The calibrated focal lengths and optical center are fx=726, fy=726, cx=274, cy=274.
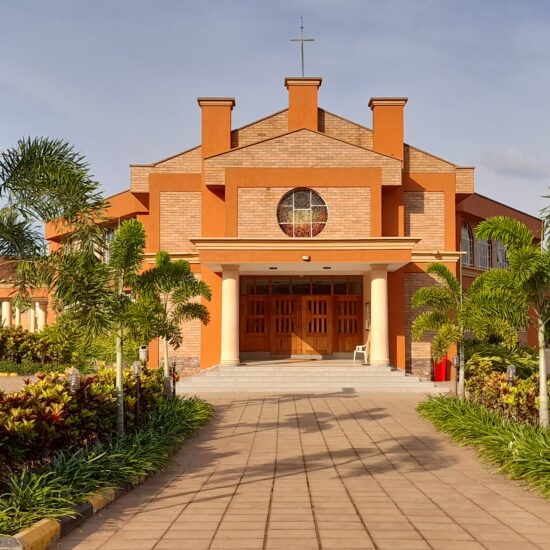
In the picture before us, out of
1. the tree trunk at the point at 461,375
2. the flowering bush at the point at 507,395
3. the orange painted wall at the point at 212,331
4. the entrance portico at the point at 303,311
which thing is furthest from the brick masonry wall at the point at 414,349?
the flowering bush at the point at 507,395

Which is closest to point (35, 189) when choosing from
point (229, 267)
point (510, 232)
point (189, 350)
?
point (510, 232)

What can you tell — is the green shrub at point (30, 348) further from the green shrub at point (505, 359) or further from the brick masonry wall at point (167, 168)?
the green shrub at point (505, 359)

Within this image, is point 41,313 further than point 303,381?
Yes

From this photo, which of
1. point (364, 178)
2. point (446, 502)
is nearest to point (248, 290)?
point (364, 178)

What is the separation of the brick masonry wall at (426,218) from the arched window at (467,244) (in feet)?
12.6

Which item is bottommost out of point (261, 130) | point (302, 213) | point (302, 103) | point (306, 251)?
point (306, 251)

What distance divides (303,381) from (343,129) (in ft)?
34.8

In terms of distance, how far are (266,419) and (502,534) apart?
28.5 feet

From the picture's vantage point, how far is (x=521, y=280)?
1118cm

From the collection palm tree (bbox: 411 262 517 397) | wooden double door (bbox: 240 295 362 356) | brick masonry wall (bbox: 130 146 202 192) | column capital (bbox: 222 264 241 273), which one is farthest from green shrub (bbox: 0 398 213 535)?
brick masonry wall (bbox: 130 146 202 192)

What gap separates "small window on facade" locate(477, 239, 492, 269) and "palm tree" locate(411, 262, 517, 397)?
44.2 ft

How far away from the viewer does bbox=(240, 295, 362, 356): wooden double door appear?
26281mm

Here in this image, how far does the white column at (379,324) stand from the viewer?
73.8 ft

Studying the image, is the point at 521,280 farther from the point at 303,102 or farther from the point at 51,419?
the point at 303,102
